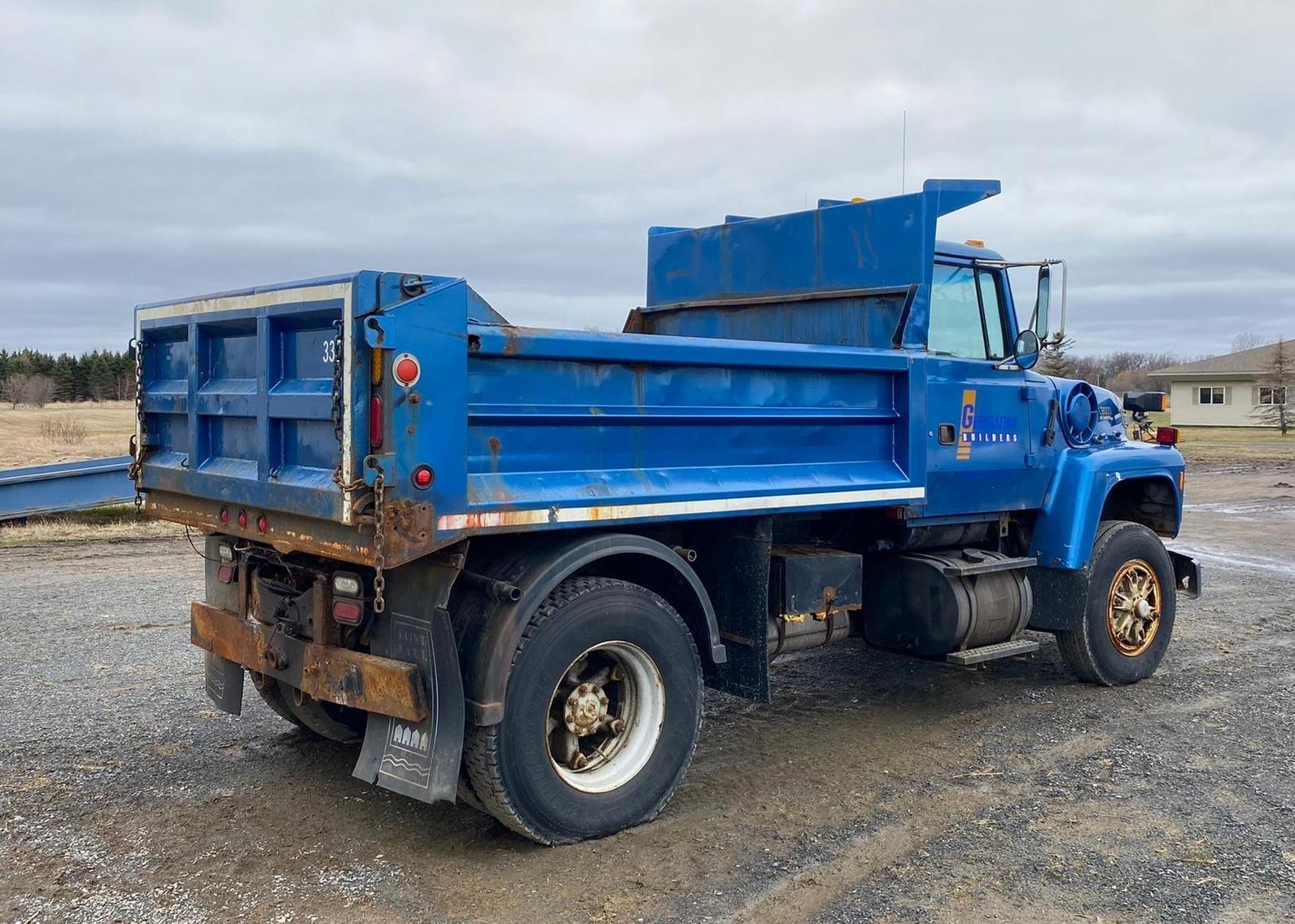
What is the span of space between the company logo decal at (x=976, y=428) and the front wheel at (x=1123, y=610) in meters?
1.15

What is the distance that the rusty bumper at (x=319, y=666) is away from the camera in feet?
13.7

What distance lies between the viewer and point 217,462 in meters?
4.82

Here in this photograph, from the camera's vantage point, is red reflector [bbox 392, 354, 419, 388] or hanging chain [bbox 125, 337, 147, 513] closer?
red reflector [bbox 392, 354, 419, 388]

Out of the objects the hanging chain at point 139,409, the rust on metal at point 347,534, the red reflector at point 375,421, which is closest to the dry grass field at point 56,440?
the hanging chain at point 139,409

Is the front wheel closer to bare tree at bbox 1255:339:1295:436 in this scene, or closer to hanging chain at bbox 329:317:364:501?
hanging chain at bbox 329:317:364:501

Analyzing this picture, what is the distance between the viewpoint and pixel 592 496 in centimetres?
440

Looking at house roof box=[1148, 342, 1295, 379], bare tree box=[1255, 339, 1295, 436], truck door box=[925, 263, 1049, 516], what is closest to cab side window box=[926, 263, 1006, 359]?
truck door box=[925, 263, 1049, 516]

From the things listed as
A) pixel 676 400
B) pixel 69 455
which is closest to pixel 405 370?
pixel 676 400

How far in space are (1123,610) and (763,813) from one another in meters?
3.49

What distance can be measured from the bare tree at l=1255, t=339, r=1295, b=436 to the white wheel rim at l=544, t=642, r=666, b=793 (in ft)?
147

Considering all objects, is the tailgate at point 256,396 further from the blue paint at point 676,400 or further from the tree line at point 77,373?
the tree line at point 77,373

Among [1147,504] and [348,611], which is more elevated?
[1147,504]

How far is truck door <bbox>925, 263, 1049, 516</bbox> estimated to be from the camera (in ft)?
19.7

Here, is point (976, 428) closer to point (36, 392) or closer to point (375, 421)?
point (375, 421)
